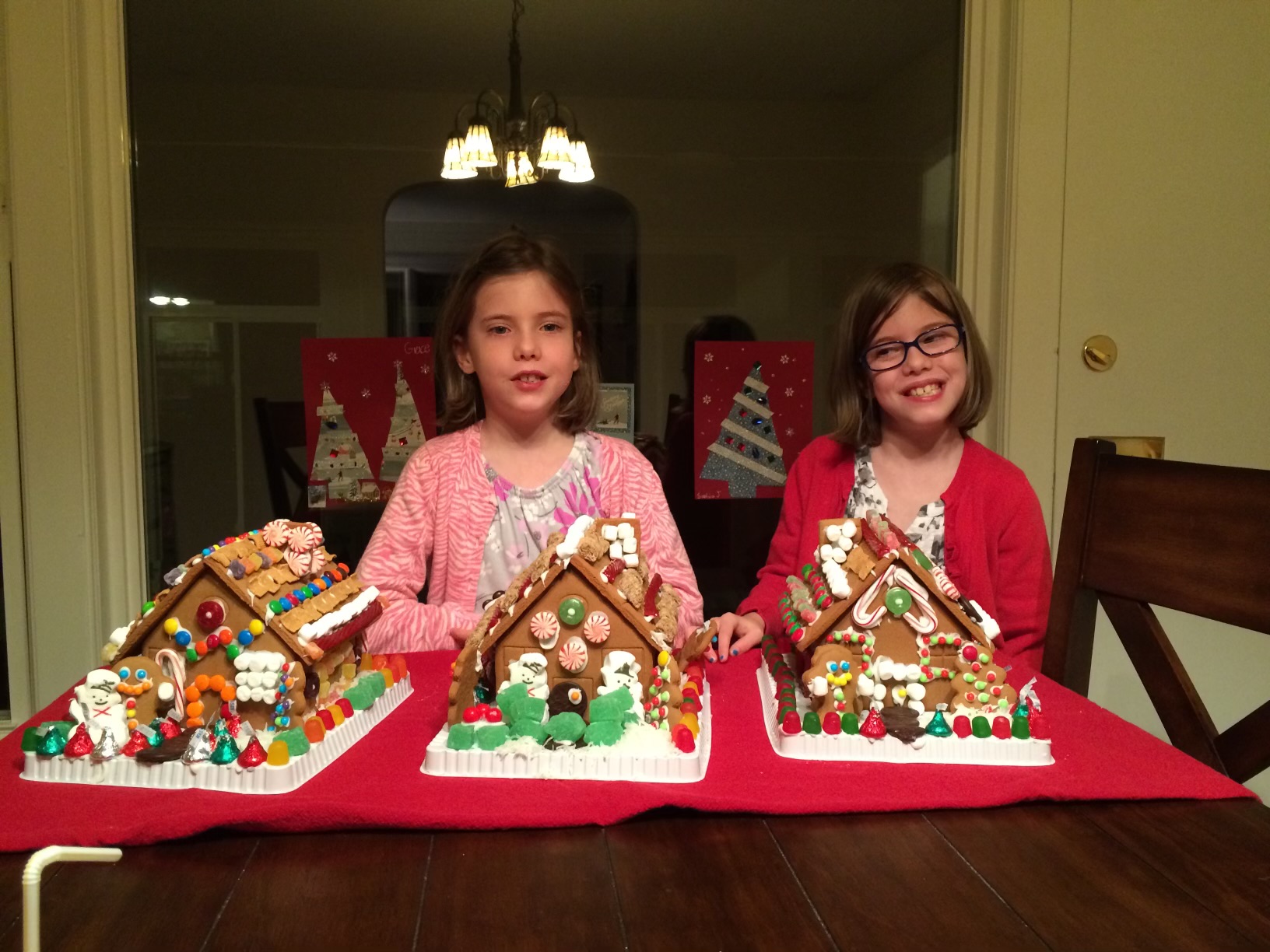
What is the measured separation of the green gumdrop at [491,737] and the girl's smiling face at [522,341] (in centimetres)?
84

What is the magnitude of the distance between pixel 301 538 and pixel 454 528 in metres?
0.61

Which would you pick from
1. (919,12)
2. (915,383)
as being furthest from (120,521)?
(919,12)

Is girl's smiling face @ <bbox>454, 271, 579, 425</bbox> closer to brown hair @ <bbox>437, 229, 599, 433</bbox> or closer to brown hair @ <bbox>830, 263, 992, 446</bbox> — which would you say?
brown hair @ <bbox>437, 229, 599, 433</bbox>

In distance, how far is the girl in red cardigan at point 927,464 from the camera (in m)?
1.85

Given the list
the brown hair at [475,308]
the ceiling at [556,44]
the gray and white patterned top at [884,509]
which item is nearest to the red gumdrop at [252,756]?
the brown hair at [475,308]

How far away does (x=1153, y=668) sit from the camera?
1.51 metres

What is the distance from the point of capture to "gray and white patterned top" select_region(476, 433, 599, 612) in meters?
1.96

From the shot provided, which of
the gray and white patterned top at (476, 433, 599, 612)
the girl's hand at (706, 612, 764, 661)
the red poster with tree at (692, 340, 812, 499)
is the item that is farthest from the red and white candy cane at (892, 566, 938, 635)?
the red poster with tree at (692, 340, 812, 499)

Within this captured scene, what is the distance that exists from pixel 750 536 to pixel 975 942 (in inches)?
67.2

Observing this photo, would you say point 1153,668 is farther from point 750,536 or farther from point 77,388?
point 77,388

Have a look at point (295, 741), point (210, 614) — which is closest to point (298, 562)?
point (210, 614)

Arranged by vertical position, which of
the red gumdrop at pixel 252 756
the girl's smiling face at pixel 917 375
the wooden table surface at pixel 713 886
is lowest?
the wooden table surface at pixel 713 886

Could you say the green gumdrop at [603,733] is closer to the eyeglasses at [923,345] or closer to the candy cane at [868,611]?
the candy cane at [868,611]

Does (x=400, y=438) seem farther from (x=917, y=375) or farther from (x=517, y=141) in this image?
(x=917, y=375)
